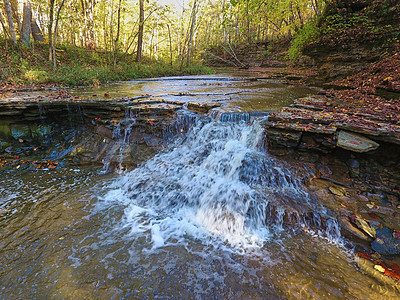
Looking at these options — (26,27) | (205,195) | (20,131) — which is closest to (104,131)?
(20,131)


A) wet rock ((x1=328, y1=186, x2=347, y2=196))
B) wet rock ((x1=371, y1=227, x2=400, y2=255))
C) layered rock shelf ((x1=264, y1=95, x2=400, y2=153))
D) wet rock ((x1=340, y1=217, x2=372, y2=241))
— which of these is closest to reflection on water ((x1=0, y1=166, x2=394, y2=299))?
wet rock ((x1=340, y1=217, x2=372, y2=241))

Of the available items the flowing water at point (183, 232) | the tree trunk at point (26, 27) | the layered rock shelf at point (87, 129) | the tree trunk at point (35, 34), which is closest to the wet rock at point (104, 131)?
the layered rock shelf at point (87, 129)

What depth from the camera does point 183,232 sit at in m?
3.47

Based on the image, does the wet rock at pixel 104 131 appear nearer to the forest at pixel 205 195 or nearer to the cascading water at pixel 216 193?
the forest at pixel 205 195

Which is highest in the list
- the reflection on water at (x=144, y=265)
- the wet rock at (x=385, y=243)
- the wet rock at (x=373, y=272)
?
the wet rock at (x=385, y=243)

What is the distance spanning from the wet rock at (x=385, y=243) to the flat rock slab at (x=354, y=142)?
1.46m

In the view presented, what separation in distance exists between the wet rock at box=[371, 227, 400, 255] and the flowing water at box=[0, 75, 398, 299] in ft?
1.40

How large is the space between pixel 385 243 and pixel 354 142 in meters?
1.84

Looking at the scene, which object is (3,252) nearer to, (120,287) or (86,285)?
(86,285)

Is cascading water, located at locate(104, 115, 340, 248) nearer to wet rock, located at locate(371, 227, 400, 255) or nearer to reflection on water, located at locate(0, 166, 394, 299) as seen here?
reflection on water, located at locate(0, 166, 394, 299)

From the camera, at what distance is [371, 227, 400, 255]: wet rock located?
2.94 meters

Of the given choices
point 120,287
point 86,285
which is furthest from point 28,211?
point 120,287

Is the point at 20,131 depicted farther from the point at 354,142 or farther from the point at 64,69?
the point at 354,142

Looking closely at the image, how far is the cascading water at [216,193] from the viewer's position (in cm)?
349
